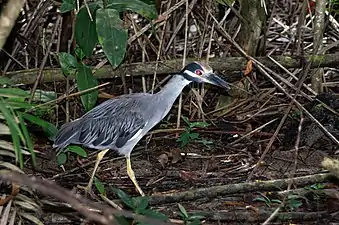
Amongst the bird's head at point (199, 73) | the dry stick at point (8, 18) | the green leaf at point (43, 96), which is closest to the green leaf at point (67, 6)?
the green leaf at point (43, 96)

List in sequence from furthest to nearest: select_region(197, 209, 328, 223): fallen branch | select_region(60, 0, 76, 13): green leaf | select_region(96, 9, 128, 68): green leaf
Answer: select_region(60, 0, 76, 13): green leaf → select_region(96, 9, 128, 68): green leaf → select_region(197, 209, 328, 223): fallen branch

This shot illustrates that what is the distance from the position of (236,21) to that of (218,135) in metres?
1.15

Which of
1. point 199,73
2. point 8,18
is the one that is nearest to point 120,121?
point 199,73

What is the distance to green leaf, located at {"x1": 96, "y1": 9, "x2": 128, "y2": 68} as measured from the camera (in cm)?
426

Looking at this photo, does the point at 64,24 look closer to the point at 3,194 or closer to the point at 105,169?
the point at 105,169

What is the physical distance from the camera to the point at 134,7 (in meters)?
4.34

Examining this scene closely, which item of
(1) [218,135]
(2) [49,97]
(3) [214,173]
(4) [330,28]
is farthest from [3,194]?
(4) [330,28]

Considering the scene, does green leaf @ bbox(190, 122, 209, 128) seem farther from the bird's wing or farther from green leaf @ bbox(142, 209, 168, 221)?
green leaf @ bbox(142, 209, 168, 221)

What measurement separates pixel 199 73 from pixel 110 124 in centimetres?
74

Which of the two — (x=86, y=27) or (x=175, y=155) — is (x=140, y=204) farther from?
(x=175, y=155)

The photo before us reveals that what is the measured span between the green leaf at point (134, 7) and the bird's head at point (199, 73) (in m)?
0.66

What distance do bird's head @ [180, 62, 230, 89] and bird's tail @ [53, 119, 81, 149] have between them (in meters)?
0.86

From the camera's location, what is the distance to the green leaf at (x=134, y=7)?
4.33 m

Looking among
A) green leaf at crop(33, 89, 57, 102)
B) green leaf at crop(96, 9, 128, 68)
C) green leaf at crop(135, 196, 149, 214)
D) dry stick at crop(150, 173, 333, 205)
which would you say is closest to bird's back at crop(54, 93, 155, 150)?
green leaf at crop(33, 89, 57, 102)
